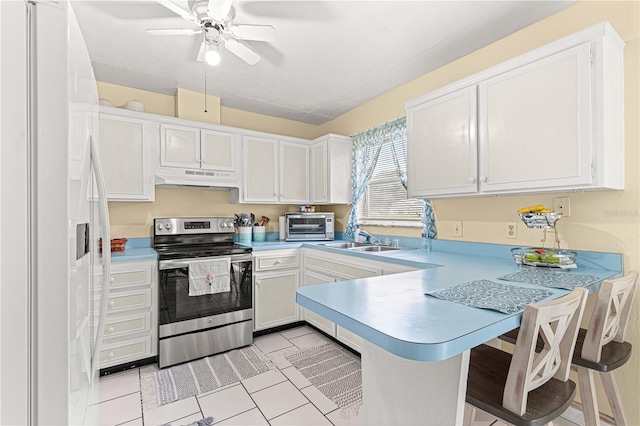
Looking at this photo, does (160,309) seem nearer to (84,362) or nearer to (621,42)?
(84,362)

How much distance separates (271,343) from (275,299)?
0.42 meters

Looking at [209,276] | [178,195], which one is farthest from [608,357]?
[178,195]

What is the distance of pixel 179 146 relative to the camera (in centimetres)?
298

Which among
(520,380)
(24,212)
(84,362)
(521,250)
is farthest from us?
(521,250)

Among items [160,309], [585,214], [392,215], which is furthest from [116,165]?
[585,214]

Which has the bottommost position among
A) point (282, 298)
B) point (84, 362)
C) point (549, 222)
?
point (282, 298)

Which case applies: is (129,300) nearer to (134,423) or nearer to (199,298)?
(199,298)

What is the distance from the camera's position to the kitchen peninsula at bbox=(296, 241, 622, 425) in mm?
869

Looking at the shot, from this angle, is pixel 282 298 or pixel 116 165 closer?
pixel 116 165

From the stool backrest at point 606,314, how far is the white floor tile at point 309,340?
6.69ft

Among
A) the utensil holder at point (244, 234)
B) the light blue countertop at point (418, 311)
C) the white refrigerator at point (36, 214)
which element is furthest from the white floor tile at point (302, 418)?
the utensil holder at point (244, 234)

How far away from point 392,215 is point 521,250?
144 centimetres

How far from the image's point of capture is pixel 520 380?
980mm

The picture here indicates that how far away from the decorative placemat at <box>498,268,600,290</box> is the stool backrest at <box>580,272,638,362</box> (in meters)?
0.11
